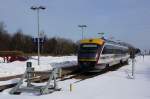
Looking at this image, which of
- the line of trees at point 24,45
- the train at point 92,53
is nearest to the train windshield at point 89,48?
the train at point 92,53

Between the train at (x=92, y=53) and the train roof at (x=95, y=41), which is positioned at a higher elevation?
the train roof at (x=95, y=41)

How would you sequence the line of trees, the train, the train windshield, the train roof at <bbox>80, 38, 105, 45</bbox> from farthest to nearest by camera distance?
the line of trees, the train roof at <bbox>80, 38, 105, 45</bbox>, the train windshield, the train

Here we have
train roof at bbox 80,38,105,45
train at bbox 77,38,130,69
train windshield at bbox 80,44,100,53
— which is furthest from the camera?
train roof at bbox 80,38,105,45

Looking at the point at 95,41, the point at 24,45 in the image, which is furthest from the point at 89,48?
the point at 24,45

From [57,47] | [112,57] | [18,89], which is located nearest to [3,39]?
[57,47]

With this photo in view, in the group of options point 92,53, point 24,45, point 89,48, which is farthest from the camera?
point 24,45

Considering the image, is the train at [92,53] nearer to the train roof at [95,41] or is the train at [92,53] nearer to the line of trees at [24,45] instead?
the train roof at [95,41]

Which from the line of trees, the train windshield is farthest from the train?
the line of trees

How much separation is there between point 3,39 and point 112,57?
8925 centimetres

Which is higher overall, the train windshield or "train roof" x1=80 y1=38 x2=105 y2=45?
"train roof" x1=80 y1=38 x2=105 y2=45

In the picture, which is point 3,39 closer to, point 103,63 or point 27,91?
point 103,63

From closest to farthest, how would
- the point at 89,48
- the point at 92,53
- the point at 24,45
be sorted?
the point at 92,53 < the point at 89,48 < the point at 24,45

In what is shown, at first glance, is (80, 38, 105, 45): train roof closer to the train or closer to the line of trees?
the train

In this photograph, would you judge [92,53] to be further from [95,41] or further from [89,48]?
[95,41]
